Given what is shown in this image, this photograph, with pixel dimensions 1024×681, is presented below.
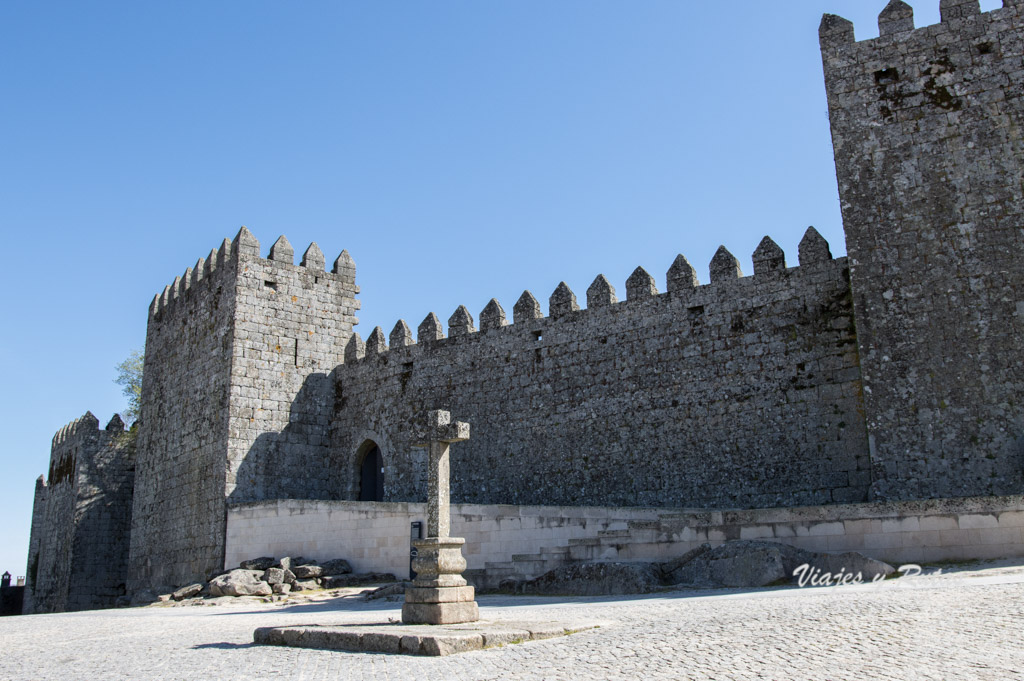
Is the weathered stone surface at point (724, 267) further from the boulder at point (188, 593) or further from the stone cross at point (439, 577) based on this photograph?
the boulder at point (188, 593)

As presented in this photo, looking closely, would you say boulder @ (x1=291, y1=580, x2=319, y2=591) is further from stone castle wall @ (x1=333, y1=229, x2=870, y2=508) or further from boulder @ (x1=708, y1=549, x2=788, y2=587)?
boulder @ (x1=708, y1=549, x2=788, y2=587)

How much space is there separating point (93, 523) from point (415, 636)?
755 inches

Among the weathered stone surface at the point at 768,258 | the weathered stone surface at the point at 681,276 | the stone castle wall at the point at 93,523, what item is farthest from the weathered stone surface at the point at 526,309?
the stone castle wall at the point at 93,523

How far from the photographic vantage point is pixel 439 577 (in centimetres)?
717

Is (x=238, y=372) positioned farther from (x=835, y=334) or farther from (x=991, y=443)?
(x=991, y=443)

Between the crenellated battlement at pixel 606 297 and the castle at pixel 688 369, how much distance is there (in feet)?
0.15

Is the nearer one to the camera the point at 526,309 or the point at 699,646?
the point at 699,646

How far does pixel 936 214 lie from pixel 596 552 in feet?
19.9

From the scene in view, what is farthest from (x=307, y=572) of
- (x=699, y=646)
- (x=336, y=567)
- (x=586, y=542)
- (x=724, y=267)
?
(x=699, y=646)

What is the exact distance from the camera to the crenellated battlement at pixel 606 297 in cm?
1343

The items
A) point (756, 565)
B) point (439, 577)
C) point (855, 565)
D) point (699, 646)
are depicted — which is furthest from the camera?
point (756, 565)

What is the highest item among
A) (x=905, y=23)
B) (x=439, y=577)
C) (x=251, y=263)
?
(x=905, y=23)

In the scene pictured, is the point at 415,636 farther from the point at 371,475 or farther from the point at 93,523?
the point at 93,523

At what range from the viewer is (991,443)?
34.6 feet
